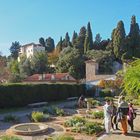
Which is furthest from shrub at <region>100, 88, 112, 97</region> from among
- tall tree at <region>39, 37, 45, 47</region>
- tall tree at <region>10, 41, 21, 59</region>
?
tall tree at <region>10, 41, 21, 59</region>

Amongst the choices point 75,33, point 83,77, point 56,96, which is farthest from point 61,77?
point 75,33

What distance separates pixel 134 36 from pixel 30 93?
44.7 metres

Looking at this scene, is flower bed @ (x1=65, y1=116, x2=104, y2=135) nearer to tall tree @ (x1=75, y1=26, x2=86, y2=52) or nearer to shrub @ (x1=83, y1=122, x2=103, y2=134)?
shrub @ (x1=83, y1=122, x2=103, y2=134)

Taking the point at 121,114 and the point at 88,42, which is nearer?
the point at 121,114

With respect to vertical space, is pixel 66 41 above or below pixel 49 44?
below

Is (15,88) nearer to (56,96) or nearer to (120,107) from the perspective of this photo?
→ (56,96)

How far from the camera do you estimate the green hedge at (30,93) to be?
32.7m

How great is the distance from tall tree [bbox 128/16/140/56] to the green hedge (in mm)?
31018

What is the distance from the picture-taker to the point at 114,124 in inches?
757

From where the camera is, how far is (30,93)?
36.3 m

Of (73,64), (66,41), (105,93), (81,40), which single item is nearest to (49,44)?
(66,41)

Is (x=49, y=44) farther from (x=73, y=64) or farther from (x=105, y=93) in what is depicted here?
(x=105, y=93)

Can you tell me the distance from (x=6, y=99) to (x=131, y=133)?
17499mm

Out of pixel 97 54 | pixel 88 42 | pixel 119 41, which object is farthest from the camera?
pixel 88 42
